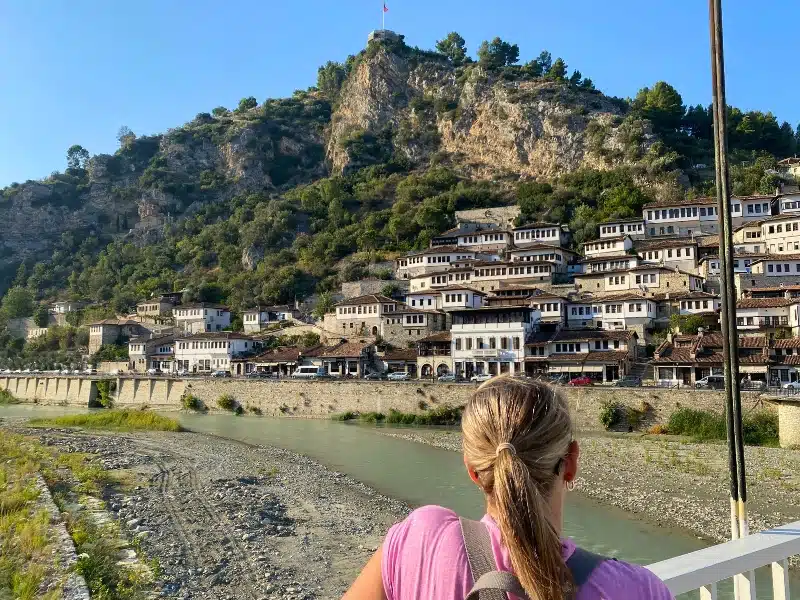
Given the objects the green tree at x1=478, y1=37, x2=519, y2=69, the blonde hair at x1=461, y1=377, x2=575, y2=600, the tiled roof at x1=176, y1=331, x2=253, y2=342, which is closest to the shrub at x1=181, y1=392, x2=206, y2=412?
the tiled roof at x1=176, y1=331, x2=253, y2=342

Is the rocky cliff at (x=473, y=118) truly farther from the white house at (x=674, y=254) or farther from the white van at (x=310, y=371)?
the white van at (x=310, y=371)

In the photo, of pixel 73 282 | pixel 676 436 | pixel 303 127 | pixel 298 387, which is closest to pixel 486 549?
pixel 676 436

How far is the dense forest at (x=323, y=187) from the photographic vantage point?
69.4m

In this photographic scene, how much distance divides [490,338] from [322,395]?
12020 mm

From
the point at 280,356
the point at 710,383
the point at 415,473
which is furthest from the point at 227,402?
the point at 710,383

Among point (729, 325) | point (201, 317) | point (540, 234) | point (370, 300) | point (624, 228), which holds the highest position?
point (540, 234)

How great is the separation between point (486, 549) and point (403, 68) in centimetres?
12140

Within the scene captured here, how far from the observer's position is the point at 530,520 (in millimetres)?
1597

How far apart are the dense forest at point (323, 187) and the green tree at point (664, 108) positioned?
0.21m

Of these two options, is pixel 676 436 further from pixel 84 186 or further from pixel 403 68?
pixel 84 186

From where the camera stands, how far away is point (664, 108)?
3179 inches

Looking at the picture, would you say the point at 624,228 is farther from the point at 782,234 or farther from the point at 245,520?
the point at 245,520

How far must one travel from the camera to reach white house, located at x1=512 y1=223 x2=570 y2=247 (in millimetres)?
58625

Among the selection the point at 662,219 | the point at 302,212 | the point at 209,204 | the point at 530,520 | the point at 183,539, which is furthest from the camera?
the point at 209,204
